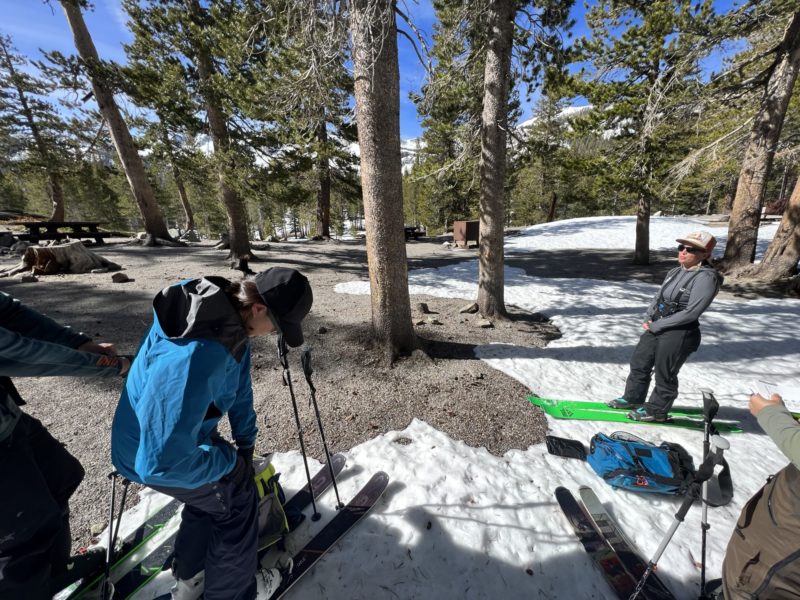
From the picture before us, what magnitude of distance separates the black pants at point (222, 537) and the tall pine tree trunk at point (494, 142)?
228 inches

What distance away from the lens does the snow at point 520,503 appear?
2195 mm

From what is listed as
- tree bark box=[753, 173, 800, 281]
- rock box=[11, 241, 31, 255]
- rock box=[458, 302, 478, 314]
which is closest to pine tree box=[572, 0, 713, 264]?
tree bark box=[753, 173, 800, 281]

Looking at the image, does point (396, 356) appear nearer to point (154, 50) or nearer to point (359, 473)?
point (359, 473)

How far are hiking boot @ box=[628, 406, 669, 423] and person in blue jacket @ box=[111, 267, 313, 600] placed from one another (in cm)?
431

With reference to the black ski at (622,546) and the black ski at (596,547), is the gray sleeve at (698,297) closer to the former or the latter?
the black ski at (622,546)

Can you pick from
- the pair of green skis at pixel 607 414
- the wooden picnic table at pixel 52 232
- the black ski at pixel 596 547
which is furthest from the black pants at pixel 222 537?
the wooden picnic table at pixel 52 232

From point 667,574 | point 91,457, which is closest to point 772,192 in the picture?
point 667,574

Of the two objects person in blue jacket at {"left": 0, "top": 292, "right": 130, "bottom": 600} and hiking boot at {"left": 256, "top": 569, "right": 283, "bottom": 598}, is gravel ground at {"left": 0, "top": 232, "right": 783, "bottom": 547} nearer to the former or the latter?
person in blue jacket at {"left": 0, "top": 292, "right": 130, "bottom": 600}

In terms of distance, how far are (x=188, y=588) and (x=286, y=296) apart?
1.93 metres

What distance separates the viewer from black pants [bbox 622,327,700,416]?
353cm

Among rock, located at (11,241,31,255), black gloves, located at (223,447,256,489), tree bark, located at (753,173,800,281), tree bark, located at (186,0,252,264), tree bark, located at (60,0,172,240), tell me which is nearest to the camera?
black gloves, located at (223,447,256,489)

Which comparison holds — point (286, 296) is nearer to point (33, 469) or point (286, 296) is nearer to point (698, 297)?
point (33, 469)

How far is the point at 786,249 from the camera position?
27.7 ft

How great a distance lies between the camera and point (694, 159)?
357 inches
